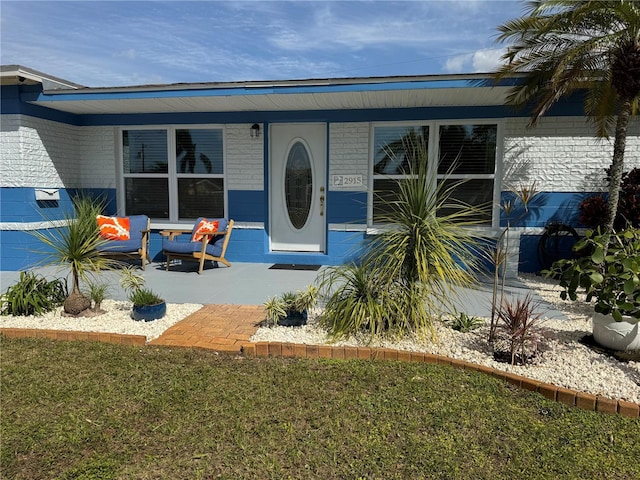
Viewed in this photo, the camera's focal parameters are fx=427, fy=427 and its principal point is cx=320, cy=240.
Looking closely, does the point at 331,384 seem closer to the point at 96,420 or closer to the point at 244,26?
the point at 96,420

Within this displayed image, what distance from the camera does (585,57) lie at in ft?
17.4

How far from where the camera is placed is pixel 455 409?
276cm

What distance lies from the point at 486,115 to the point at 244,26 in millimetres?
4765

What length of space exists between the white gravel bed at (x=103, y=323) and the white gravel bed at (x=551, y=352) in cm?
108

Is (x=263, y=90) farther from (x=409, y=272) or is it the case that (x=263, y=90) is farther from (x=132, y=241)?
(x=409, y=272)

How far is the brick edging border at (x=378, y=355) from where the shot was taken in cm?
278

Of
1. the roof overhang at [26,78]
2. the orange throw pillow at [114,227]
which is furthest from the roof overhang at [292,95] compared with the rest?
the orange throw pillow at [114,227]

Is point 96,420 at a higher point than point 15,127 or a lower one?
lower

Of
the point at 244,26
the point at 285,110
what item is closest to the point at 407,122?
the point at 285,110

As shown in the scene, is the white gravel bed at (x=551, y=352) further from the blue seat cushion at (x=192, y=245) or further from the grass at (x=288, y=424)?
the blue seat cushion at (x=192, y=245)

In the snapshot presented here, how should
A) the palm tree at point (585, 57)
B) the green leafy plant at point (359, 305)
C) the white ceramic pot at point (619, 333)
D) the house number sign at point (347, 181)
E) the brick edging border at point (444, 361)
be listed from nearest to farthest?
the brick edging border at point (444, 361) → the white ceramic pot at point (619, 333) → the green leafy plant at point (359, 305) → the palm tree at point (585, 57) → the house number sign at point (347, 181)

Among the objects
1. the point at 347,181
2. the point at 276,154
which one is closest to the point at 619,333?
the point at 347,181

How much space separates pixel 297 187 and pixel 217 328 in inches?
160

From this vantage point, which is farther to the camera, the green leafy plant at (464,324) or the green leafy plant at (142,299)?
the green leafy plant at (142,299)
